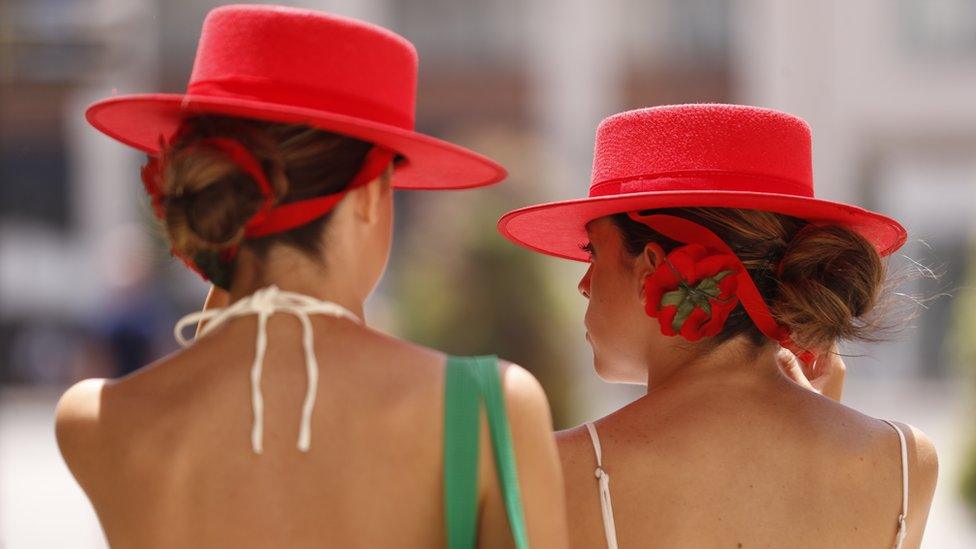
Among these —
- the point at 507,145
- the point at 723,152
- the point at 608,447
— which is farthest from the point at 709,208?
the point at 507,145

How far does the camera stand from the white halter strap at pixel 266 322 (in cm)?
177

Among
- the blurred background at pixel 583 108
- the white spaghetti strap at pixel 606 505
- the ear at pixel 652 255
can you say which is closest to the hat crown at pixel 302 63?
the ear at pixel 652 255

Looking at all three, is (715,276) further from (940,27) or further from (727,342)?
(940,27)

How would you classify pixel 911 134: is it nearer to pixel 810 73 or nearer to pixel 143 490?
pixel 810 73

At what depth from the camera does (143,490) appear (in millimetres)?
1806

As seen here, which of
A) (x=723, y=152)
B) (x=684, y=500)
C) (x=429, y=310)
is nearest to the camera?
(x=684, y=500)

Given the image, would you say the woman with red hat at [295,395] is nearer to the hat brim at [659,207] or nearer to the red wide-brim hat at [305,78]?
the red wide-brim hat at [305,78]

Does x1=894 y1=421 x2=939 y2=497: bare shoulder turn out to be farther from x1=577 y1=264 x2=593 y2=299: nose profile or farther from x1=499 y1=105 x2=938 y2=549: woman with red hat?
x1=577 y1=264 x2=593 y2=299: nose profile

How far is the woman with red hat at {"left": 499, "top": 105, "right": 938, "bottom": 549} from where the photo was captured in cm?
219

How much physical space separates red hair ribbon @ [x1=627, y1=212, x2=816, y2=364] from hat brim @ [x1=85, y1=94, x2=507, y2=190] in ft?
1.10

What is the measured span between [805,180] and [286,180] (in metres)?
1.03

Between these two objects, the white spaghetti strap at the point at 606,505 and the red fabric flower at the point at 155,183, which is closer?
the red fabric flower at the point at 155,183

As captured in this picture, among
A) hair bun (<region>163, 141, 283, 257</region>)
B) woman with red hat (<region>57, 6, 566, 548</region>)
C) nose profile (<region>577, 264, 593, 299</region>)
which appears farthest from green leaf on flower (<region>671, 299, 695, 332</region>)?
hair bun (<region>163, 141, 283, 257</region>)

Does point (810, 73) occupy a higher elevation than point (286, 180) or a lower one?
lower
